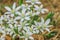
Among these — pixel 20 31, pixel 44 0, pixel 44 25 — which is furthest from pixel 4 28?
pixel 44 0

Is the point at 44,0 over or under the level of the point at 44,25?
over

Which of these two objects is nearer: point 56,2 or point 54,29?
point 54,29

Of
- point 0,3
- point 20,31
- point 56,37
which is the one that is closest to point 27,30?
point 20,31

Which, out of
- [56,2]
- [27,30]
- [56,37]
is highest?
[56,2]

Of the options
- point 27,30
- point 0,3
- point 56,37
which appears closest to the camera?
point 27,30

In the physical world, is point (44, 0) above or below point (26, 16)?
above

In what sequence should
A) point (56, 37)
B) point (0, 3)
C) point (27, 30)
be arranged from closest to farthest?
1. point (27, 30)
2. point (56, 37)
3. point (0, 3)

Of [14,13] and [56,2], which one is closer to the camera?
[14,13]

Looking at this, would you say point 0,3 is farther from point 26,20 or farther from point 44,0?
point 26,20

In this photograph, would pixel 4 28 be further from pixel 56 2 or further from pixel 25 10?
pixel 56 2
